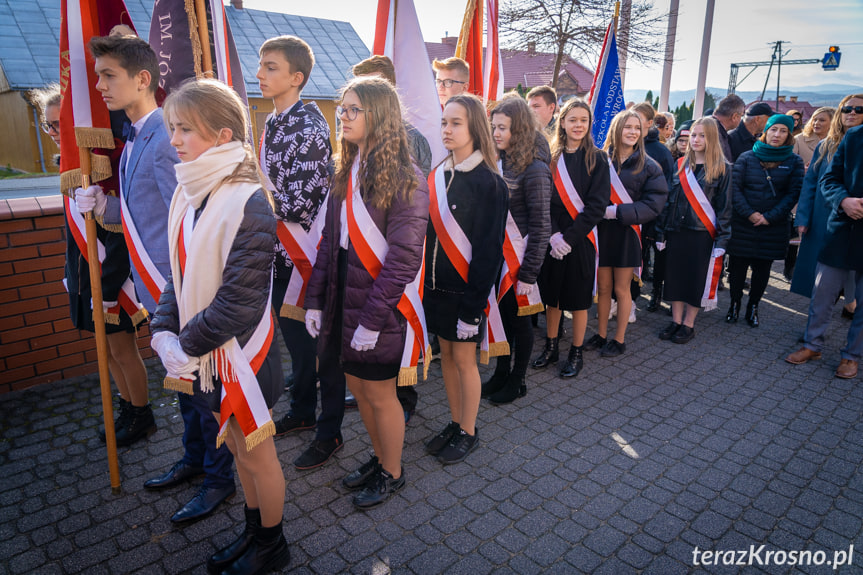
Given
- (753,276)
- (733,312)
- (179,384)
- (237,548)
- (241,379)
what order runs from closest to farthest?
(241,379), (179,384), (237,548), (753,276), (733,312)

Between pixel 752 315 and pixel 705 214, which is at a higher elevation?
pixel 705 214

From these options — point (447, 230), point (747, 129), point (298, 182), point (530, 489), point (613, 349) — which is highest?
point (747, 129)

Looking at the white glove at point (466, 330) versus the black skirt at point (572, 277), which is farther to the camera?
the black skirt at point (572, 277)

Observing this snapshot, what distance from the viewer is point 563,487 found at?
10.2 ft

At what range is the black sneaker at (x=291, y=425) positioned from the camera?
11.8 feet

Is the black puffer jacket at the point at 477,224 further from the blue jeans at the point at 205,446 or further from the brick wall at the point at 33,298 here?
the brick wall at the point at 33,298

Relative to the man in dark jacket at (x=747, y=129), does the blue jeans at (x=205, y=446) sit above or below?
below

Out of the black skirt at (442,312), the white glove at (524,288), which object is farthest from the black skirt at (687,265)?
the black skirt at (442,312)

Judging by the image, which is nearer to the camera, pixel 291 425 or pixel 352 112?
pixel 352 112

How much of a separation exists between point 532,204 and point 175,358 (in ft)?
7.76

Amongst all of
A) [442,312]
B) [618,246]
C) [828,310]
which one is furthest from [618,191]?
[442,312]

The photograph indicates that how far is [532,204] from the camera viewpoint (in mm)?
3615

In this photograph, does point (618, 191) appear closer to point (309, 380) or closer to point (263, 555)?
point (309, 380)

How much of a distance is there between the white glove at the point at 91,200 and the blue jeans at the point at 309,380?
1045mm
